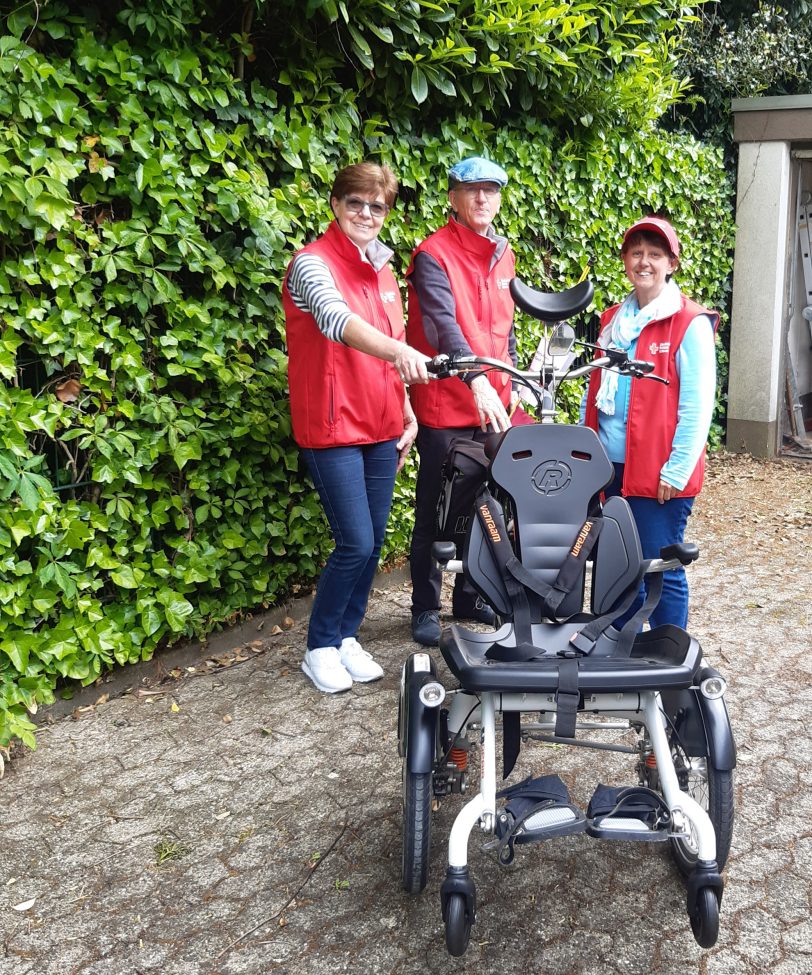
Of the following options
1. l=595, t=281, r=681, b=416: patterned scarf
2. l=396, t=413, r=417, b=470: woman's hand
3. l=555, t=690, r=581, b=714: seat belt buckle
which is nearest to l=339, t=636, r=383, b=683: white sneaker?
l=396, t=413, r=417, b=470: woman's hand

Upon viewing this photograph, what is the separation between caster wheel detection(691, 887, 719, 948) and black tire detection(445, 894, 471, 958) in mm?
563

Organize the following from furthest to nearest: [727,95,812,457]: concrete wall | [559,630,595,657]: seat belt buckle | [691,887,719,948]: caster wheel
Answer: [727,95,812,457]: concrete wall
[559,630,595,657]: seat belt buckle
[691,887,719,948]: caster wheel

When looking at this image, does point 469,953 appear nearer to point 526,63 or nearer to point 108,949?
point 108,949

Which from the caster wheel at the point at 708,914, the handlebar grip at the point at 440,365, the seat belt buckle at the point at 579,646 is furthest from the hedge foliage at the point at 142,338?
the caster wheel at the point at 708,914

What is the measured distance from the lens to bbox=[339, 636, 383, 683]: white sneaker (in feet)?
13.6

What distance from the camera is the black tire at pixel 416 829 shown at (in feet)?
8.19

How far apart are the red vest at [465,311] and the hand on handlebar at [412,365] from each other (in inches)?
44.6

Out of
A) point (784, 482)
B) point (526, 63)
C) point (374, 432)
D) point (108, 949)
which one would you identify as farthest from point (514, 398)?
point (784, 482)

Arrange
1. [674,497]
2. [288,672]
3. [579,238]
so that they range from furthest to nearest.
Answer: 1. [579,238]
2. [288,672]
3. [674,497]

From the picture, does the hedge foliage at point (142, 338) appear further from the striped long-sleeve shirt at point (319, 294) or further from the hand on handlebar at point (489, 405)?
the hand on handlebar at point (489, 405)

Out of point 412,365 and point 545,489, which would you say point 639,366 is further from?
point 412,365

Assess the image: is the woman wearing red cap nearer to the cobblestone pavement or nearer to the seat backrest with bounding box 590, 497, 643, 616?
the seat backrest with bounding box 590, 497, 643, 616

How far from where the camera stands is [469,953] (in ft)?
8.09

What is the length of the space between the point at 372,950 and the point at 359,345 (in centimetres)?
190
